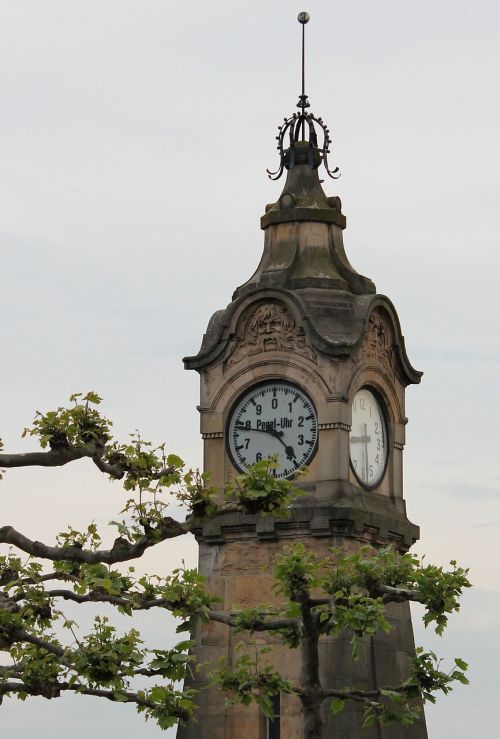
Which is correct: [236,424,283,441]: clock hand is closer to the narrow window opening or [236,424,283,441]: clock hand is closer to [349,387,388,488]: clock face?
[349,387,388,488]: clock face

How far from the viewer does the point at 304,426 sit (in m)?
38.6

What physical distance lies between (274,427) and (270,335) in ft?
4.68

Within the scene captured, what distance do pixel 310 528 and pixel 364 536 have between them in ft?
3.24

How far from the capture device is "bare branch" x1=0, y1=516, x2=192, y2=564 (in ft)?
98.9

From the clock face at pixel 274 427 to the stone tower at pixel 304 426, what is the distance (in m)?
0.02

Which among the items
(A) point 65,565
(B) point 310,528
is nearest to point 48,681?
(A) point 65,565

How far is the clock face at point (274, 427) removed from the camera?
38.5 meters

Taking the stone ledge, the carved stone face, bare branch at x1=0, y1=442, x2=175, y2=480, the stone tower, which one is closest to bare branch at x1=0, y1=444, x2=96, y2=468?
bare branch at x1=0, y1=442, x2=175, y2=480

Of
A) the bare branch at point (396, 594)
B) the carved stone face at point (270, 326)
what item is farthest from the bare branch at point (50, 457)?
the carved stone face at point (270, 326)

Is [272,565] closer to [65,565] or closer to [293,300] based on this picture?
[293,300]

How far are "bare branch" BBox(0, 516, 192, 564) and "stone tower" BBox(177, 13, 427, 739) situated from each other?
7.38 m

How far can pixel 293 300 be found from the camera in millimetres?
38688

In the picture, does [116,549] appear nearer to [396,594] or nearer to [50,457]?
[50,457]

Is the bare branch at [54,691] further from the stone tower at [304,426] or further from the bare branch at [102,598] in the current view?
the stone tower at [304,426]
